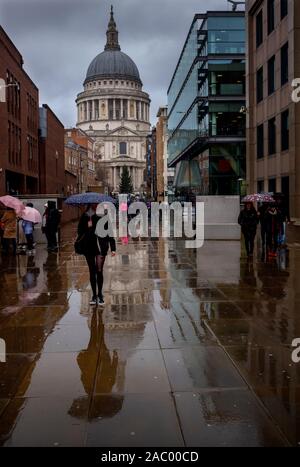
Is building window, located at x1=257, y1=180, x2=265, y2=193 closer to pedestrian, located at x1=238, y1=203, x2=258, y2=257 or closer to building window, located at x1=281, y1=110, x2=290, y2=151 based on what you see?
building window, located at x1=281, y1=110, x2=290, y2=151

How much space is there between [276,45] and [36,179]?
20.7 m

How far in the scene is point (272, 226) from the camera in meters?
18.0

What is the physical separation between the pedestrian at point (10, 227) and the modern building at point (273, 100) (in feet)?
48.4

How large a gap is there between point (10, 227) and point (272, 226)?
854 centimetres

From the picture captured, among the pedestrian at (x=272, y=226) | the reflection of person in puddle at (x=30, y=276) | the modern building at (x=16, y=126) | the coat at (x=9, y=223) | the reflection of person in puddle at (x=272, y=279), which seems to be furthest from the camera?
the modern building at (x=16, y=126)

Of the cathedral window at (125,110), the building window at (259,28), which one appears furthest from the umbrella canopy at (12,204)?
the cathedral window at (125,110)

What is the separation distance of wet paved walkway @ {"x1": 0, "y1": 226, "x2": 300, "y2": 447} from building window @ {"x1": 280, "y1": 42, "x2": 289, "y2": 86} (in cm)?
1970

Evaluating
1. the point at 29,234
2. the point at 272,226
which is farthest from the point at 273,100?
the point at 29,234

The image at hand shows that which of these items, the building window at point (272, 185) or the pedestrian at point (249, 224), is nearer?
the pedestrian at point (249, 224)

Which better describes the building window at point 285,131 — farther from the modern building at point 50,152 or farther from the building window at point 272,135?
the modern building at point 50,152

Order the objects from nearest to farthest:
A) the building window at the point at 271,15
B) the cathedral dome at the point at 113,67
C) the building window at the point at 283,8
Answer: the building window at the point at 283,8 < the building window at the point at 271,15 < the cathedral dome at the point at 113,67

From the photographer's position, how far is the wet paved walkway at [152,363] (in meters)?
4.81

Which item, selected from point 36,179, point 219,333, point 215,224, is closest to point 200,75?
point 36,179

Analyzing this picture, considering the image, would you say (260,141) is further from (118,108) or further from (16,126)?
(118,108)
